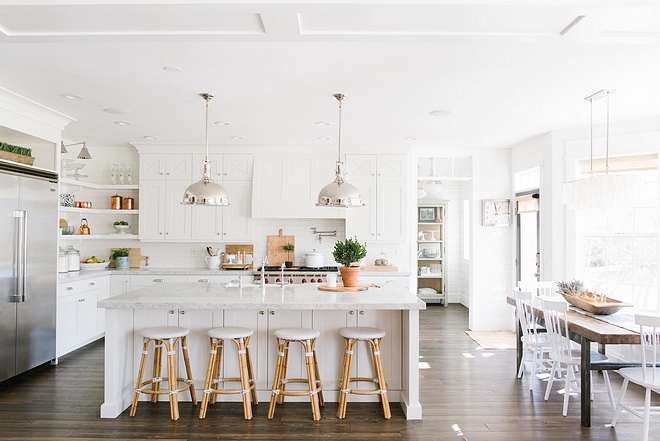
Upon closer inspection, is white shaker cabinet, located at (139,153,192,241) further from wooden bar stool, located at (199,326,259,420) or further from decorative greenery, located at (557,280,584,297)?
decorative greenery, located at (557,280,584,297)

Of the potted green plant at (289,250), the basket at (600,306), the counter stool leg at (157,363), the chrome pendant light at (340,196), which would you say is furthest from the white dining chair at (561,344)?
the potted green plant at (289,250)

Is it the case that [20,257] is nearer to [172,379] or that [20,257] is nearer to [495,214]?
[172,379]

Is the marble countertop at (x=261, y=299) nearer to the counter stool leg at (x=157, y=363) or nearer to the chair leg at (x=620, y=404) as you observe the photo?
the counter stool leg at (x=157, y=363)

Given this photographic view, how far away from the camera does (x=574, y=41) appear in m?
2.83

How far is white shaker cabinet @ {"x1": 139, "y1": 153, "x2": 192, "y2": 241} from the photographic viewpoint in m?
6.84

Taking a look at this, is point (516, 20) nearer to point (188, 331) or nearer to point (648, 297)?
point (188, 331)

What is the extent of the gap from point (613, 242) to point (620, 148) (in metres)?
1.04

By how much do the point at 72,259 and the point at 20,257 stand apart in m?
1.55

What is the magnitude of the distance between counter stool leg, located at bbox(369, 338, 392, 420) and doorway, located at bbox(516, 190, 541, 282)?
3.41 metres

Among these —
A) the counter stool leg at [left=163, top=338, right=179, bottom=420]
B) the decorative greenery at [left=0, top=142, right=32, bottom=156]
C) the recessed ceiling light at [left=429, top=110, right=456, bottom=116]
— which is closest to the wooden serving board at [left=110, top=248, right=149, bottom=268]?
the decorative greenery at [left=0, top=142, right=32, bottom=156]

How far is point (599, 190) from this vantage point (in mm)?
4176

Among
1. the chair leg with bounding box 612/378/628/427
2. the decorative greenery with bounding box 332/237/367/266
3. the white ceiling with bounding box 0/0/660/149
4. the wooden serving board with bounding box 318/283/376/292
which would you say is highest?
the white ceiling with bounding box 0/0/660/149

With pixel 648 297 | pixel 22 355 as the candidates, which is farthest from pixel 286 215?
pixel 648 297

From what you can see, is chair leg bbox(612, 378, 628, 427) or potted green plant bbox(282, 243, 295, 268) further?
potted green plant bbox(282, 243, 295, 268)
